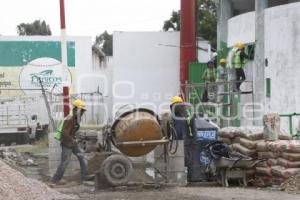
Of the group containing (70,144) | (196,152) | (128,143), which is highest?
(128,143)

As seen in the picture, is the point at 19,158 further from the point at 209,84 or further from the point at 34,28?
the point at 34,28

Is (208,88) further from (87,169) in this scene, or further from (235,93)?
(87,169)

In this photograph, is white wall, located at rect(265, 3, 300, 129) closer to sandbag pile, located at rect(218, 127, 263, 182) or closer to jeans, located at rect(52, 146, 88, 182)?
sandbag pile, located at rect(218, 127, 263, 182)

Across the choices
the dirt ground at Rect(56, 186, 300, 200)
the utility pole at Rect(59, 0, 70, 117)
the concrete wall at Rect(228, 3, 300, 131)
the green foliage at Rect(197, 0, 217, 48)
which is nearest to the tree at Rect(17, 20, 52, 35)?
the green foliage at Rect(197, 0, 217, 48)

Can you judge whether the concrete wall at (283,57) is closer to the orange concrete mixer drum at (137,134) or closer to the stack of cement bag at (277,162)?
the stack of cement bag at (277,162)

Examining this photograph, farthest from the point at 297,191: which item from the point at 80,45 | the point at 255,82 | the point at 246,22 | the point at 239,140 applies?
the point at 80,45

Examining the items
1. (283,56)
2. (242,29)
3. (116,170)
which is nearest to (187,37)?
(242,29)

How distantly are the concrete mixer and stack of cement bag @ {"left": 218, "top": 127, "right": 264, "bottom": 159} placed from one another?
220 centimetres

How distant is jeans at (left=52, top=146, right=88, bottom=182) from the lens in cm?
1447

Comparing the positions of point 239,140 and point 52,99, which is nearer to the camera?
point 239,140

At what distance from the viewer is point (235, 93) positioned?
68.2ft

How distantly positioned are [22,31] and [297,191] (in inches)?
2839

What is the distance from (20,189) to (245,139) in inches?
237

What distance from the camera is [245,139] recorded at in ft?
49.3
